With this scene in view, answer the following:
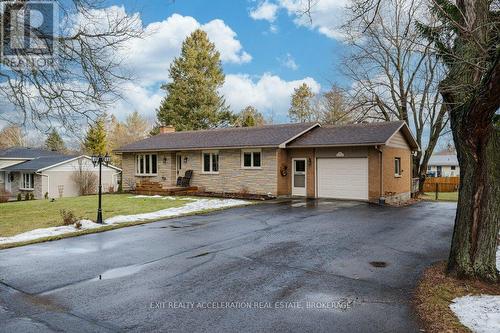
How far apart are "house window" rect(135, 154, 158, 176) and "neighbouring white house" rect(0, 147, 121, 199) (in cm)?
619

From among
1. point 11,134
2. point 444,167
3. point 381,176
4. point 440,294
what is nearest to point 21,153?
point 11,134

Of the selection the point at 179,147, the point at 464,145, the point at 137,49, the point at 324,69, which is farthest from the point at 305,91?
the point at 464,145

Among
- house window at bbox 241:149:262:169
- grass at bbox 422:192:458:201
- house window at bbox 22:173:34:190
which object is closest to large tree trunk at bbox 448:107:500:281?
house window at bbox 241:149:262:169

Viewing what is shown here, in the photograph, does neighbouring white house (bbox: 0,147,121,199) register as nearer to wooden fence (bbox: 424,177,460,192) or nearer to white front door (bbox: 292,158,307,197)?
white front door (bbox: 292,158,307,197)

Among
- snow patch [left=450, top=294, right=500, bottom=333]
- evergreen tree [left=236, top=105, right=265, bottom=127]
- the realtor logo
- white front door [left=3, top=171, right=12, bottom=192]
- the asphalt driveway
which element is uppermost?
evergreen tree [left=236, top=105, right=265, bottom=127]

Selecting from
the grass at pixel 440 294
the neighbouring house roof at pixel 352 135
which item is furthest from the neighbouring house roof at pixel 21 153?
the grass at pixel 440 294

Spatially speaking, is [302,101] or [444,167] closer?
[302,101]

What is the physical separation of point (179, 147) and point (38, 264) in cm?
1553

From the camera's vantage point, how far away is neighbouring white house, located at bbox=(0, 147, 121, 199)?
3097 centimetres

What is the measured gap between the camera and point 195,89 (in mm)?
40562

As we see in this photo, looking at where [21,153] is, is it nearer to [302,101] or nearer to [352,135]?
[302,101]

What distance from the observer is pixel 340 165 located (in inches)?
711

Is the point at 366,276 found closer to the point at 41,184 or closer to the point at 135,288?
the point at 135,288

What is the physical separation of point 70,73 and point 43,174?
81.3 feet
